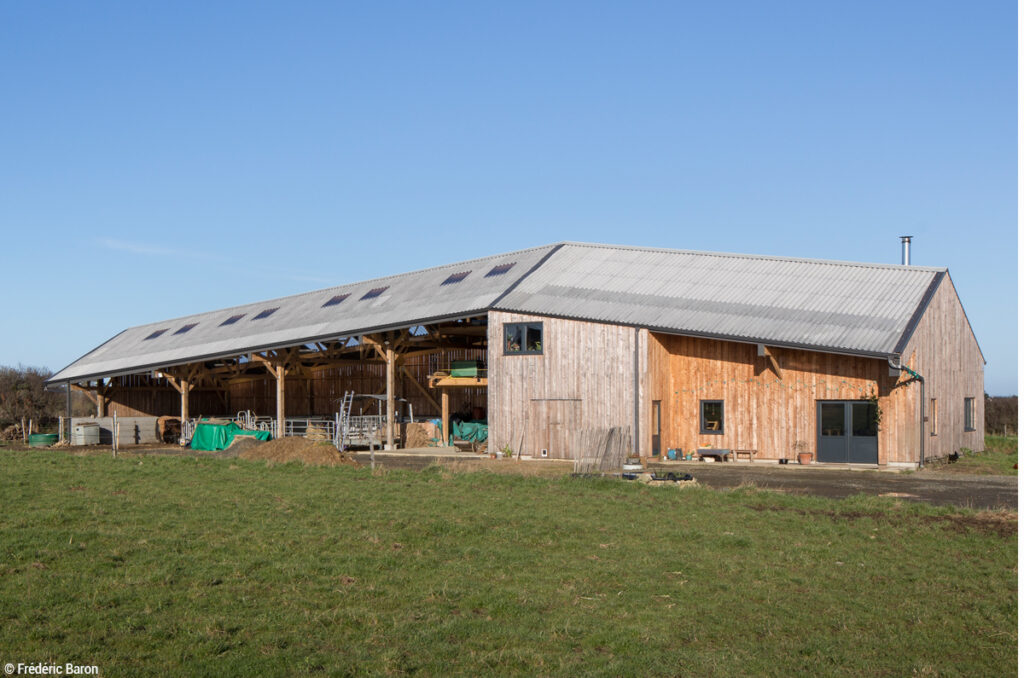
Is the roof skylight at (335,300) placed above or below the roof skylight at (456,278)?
below

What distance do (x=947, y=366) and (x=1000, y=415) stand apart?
1992cm

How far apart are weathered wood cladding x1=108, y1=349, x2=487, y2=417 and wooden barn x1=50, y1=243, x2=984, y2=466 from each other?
249 cm

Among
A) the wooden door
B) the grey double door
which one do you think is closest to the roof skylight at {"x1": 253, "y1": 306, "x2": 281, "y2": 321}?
the wooden door

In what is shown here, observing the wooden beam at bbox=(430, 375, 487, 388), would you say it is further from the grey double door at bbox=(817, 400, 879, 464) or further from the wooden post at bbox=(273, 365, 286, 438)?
the grey double door at bbox=(817, 400, 879, 464)

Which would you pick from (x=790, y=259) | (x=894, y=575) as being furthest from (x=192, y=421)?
(x=894, y=575)

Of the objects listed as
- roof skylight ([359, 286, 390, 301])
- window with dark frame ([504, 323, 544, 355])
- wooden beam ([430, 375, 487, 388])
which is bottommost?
wooden beam ([430, 375, 487, 388])

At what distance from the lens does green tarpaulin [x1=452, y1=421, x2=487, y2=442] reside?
35969mm

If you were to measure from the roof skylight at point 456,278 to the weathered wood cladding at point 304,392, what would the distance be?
352 cm

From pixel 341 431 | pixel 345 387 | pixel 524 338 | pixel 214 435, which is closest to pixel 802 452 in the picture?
pixel 524 338

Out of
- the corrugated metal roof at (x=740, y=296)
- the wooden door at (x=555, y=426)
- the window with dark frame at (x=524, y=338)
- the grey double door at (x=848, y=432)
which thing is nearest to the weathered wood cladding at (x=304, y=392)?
the corrugated metal roof at (x=740, y=296)

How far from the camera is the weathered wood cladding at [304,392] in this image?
136ft

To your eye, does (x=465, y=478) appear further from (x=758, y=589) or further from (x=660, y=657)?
(x=660, y=657)

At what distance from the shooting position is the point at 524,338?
30.6 m

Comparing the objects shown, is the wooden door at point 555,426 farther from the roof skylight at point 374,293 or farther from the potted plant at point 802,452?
the roof skylight at point 374,293
